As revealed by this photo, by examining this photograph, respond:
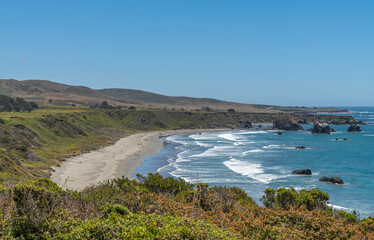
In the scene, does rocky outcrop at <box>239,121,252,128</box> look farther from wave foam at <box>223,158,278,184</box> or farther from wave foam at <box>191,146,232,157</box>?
wave foam at <box>223,158,278,184</box>

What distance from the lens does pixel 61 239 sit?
12727mm

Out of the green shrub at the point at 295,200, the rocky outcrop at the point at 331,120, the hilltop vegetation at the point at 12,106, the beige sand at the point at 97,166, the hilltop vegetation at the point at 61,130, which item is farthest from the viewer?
the rocky outcrop at the point at 331,120

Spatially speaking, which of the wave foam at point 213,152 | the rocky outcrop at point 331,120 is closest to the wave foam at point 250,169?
the wave foam at point 213,152

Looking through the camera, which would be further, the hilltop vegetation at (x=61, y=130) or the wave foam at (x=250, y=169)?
the wave foam at (x=250, y=169)

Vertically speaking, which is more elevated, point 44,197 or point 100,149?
point 44,197

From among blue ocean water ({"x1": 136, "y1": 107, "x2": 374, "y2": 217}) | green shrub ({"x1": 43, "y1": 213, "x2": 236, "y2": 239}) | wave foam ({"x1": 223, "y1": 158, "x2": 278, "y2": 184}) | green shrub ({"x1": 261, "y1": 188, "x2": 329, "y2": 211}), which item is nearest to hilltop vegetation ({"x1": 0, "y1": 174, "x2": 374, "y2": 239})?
green shrub ({"x1": 43, "y1": 213, "x2": 236, "y2": 239})

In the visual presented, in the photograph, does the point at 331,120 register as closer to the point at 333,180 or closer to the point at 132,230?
the point at 333,180

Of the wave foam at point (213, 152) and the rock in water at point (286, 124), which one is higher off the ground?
the rock in water at point (286, 124)

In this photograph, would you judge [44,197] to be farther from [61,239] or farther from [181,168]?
[181,168]

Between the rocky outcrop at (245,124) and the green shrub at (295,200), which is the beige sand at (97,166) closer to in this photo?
the green shrub at (295,200)

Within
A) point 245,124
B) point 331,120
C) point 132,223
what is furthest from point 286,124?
point 132,223

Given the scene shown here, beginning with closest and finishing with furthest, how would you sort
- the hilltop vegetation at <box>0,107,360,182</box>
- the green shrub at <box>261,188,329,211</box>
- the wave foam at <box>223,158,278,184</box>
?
1. the green shrub at <box>261,188,329,211</box>
2. the hilltop vegetation at <box>0,107,360,182</box>
3. the wave foam at <box>223,158,278,184</box>

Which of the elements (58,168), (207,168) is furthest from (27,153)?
(207,168)

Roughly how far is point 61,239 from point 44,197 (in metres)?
2.69
